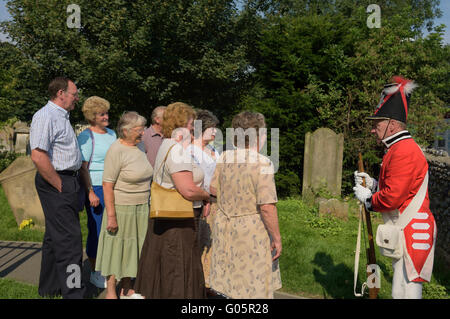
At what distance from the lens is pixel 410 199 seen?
9.86ft

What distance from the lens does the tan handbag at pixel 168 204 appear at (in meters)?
3.19

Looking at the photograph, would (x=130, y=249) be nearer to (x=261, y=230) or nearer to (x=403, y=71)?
(x=261, y=230)

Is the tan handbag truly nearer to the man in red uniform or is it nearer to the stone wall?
the man in red uniform

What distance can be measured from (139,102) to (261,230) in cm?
1368

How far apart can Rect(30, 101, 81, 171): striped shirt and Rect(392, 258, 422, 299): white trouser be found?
315 centimetres

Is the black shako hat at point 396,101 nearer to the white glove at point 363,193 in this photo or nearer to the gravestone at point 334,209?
the white glove at point 363,193

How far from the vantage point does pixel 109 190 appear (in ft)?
12.0

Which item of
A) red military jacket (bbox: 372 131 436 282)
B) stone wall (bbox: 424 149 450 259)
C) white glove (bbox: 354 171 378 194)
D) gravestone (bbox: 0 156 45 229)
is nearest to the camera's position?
red military jacket (bbox: 372 131 436 282)

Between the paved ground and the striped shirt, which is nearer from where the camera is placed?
the striped shirt

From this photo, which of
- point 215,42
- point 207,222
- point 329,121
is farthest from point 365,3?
point 207,222

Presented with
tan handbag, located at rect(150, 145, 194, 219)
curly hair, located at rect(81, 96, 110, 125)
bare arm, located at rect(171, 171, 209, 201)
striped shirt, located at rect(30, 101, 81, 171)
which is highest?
curly hair, located at rect(81, 96, 110, 125)

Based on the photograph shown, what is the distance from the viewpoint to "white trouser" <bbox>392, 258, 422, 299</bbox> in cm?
300

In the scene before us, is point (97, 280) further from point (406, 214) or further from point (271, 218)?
point (406, 214)

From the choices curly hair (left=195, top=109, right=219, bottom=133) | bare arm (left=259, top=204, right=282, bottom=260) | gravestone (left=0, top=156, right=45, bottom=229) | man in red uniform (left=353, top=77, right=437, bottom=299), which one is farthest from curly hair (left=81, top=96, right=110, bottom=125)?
man in red uniform (left=353, top=77, right=437, bottom=299)
